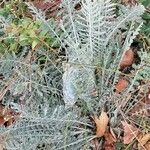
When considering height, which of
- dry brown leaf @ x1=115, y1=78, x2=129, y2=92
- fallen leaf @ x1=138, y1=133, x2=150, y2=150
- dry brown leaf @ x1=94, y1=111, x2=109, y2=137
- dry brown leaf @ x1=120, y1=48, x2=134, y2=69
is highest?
dry brown leaf @ x1=120, y1=48, x2=134, y2=69

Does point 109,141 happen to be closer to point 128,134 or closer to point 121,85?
point 128,134

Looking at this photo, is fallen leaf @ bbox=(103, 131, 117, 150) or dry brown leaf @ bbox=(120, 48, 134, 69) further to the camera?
dry brown leaf @ bbox=(120, 48, 134, 69)

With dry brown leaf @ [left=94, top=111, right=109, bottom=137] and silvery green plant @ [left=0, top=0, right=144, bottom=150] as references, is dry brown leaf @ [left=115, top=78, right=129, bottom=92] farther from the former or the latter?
dry brown leaf @ [left=94, top=111, right=109, bottom=137]

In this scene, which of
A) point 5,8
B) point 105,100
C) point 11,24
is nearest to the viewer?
point 105,100

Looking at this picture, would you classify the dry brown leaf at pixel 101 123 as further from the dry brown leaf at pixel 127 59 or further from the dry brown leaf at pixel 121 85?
the dry brown leaf at pixel 127 59

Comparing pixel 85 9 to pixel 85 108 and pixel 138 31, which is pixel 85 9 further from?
pixel 85 108

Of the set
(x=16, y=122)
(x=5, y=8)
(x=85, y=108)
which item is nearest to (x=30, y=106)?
(x=16, y=122)

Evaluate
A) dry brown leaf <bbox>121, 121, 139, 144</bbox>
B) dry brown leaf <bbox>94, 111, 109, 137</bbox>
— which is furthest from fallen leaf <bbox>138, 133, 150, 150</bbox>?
dry brown leaf <bbox>94, 111, 109, 137</bbox>
